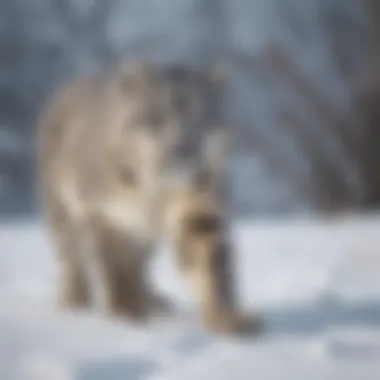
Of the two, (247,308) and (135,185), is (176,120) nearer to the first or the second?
(135,185)

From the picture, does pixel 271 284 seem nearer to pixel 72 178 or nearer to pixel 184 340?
pixel 184 340

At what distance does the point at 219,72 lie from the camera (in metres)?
1.15

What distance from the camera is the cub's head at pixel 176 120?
1.13m

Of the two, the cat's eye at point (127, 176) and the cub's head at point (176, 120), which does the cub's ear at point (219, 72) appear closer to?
the cub's head at point (176, 120)

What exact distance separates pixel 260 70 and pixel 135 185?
16 centimetres

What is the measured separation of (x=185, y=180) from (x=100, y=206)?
0.09 metres

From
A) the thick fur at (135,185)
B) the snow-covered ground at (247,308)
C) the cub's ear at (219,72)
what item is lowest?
the snow-covered ground at (247,308)

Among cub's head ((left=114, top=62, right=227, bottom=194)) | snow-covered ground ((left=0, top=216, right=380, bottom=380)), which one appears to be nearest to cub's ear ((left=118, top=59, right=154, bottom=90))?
cub's head ((left=114, top=62, right=227, bottom=194))

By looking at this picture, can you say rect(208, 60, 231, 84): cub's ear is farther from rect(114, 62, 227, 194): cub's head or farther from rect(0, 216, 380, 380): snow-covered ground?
rect(0, 216, 380, 380): snow-covered ground

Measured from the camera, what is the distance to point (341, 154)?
1.16 meters

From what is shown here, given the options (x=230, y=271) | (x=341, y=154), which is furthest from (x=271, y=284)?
(x=341, y=154)

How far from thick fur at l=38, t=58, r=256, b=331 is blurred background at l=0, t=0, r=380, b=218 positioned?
21mm

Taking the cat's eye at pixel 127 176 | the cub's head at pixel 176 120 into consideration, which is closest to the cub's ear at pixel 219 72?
the cub's head at pixel 176 120

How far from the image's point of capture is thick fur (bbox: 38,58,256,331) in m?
1.13
